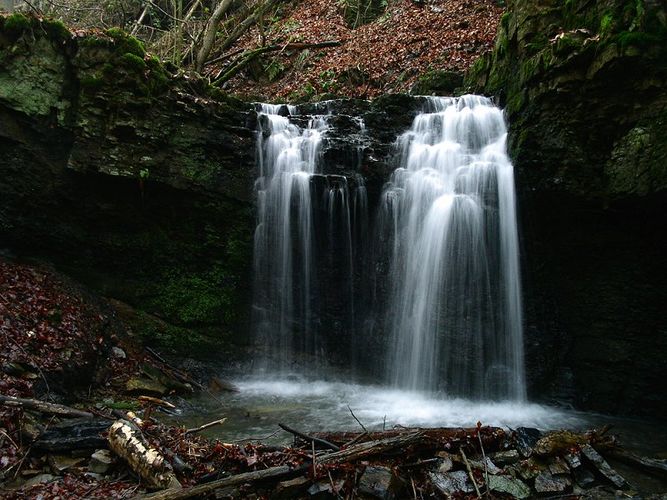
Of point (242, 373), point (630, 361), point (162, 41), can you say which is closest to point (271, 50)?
point (162, 41)

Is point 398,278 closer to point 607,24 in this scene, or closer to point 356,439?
point 356,439

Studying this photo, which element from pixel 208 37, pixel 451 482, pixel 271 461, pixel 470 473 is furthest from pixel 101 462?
pixel 208 37

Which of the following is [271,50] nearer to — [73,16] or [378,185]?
[73,16]

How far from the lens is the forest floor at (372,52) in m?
13.5

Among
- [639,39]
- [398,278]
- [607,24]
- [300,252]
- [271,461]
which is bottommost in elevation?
[271,461]

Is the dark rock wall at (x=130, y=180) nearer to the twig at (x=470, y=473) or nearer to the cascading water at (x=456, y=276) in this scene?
the cascading water at (x=456, y=276)

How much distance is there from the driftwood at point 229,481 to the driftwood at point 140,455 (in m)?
0.20

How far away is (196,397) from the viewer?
23.8ft

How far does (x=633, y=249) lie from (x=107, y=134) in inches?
372

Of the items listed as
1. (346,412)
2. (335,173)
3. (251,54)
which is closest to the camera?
(346,412)

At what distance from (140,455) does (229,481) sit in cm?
85

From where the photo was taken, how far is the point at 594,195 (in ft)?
23.5

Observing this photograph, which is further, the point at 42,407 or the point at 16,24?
the point at 16,24

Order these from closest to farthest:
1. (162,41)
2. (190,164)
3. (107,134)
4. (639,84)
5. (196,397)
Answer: (639,84)
(196,397)
(107,134)
(190,164)
(162,41)
